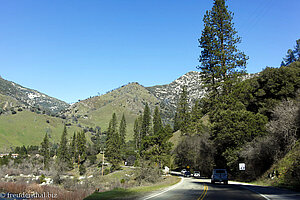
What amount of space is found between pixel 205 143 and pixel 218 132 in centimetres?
1134

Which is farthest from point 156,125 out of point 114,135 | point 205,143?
point 205,143

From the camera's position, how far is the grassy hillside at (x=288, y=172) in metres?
22.2

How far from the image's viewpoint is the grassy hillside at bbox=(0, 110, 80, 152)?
131m

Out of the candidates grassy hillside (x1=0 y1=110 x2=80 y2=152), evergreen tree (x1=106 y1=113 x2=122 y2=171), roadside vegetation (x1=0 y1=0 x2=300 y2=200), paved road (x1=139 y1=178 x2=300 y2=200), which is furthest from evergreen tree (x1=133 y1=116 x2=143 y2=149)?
paved road (x1=139 y1=178 x2=300 y2=200)

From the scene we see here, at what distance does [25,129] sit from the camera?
146625mm

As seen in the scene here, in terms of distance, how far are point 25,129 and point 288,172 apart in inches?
5817

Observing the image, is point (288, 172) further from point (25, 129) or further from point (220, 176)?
point (25, 129)

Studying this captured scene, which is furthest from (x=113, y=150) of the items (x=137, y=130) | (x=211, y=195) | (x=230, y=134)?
(x=211, y=195)

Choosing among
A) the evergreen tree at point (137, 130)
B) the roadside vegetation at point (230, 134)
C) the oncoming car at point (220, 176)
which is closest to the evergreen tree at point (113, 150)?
the evergreen tree at point (137, 130)

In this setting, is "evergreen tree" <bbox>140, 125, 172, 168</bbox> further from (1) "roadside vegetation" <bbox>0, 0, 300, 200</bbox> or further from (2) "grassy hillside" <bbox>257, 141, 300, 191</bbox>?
(2) "grassy hillside" <bbox>257, 141, 300, 191</bbox>

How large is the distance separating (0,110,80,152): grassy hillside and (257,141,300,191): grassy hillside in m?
121

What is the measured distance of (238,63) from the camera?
42.8 m

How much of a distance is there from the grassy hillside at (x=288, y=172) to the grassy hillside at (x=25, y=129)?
121 metres

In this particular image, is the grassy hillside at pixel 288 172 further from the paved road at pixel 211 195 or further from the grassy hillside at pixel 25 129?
the grassy hillside at pixel 25 129
